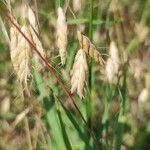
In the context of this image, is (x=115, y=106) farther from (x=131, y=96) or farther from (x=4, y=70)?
(x=4, y=70)

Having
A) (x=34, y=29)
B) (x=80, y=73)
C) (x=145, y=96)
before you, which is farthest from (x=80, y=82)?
(x=145, y=96)

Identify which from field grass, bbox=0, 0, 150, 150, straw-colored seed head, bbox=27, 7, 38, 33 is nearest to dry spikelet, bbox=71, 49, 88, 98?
field grass, bbox=0, 0, 150, 150

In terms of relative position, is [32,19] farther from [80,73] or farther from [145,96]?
[145,96]

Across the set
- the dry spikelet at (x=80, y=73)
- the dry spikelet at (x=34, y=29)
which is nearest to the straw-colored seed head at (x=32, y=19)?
the dry spikelet at (x=34, y=29)

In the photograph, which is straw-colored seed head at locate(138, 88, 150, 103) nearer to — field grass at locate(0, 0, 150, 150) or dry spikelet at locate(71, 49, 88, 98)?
field grass at locate(0, 0, 150, 150)

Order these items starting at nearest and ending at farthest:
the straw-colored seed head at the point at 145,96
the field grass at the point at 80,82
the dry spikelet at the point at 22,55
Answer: the dry spikelet at the point at 22,55
the field grass at the point at 80,82
the straw-colored seed head at the point at 145,96

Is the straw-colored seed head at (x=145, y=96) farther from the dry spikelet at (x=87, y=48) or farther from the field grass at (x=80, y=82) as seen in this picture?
the dry spikelet at (x=87, y=48)

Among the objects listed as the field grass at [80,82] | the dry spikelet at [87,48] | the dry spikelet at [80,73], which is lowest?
the field grass at [80,82]

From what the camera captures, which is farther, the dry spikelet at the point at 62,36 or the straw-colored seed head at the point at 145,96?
the straw-colored seed head at the point at 145,96
